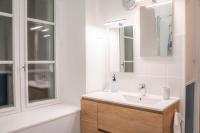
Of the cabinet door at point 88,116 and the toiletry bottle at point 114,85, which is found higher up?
the toiletry bottle at point 114,85

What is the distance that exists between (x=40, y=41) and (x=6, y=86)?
0.72m

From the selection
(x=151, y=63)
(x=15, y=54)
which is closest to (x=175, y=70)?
(x=151, y=63)

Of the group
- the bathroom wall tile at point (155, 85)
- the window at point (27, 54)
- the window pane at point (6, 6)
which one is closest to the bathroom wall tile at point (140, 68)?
the bathroom wall tile at point (155, 85)

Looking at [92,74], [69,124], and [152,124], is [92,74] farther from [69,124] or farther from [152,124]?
[152,124]

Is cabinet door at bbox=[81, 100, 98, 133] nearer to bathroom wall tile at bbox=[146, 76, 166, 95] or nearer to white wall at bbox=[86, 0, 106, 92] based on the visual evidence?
white wall at bbox=[86, 0, 106, 92]

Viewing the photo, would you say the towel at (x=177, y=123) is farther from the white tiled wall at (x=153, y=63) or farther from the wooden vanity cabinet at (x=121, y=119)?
the white tiled wall at (x=153, y=63)

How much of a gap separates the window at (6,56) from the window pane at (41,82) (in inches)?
9.5

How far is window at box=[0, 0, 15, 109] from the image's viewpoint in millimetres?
1962

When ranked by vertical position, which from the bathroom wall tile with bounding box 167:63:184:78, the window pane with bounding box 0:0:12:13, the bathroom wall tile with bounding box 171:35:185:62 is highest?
the window pane with bounding box 0:0:12:13

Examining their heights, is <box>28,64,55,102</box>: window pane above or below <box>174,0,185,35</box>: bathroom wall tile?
below

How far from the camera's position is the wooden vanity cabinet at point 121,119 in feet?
5.02

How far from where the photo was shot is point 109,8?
7.90 feet

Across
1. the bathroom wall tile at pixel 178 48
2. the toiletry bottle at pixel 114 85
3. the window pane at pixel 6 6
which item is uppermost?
the window pane at pixel 6 6

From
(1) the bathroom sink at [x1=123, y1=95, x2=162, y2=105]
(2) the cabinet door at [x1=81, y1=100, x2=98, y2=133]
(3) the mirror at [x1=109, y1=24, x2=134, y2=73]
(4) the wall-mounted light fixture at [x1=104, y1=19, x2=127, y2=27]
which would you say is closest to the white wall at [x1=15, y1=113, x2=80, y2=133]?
(2) the cabinet door at [x1=81, y1=100, x2=98, y2=133]
